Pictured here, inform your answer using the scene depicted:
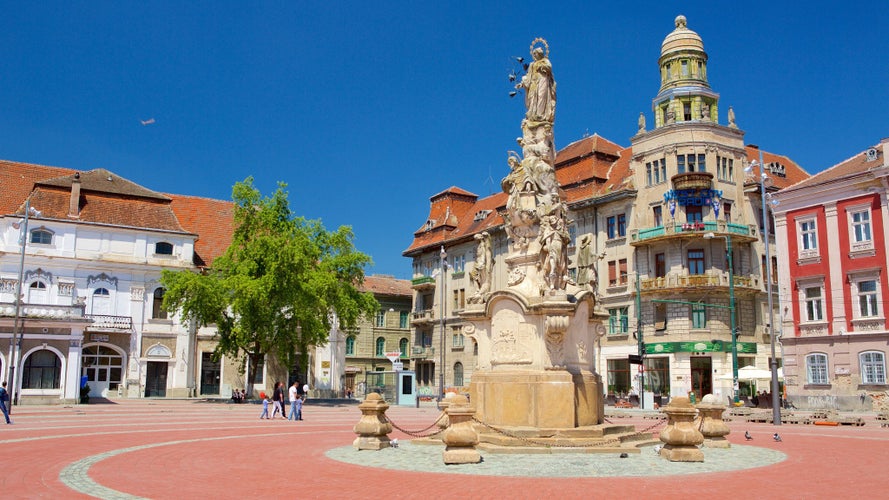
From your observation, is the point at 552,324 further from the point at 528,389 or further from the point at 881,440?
the point at 881,440

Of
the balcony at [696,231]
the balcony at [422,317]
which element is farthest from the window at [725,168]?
the balcony at [422,317]

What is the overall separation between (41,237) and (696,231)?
37.4 meters

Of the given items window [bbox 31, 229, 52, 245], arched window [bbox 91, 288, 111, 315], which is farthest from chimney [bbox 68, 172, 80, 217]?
arched window [bbox 91, 288, 111, 315]

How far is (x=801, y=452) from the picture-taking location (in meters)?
16.2

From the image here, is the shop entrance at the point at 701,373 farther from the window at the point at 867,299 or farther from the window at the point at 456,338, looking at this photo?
the window at the point at 456,338

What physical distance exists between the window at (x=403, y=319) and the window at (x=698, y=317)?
3095cm

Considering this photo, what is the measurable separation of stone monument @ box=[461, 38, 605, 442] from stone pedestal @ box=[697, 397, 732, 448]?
221 centimetres

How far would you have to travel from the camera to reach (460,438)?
1309 centimetres

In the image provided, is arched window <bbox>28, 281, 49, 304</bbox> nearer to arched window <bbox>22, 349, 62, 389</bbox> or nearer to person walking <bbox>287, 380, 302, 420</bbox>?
arched window <bbox>22, 349, 62, 389</bbox>

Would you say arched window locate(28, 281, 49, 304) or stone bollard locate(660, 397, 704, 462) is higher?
arched window locate(28, 281, 49, 304)

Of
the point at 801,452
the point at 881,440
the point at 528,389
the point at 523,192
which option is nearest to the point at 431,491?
the point at 528,389

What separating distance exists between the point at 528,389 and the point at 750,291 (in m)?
34.2

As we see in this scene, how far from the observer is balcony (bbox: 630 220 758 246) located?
44.8 metres

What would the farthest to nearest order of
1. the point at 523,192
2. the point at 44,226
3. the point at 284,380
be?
the point at 284,380 → the point at 44,226 → the point at 523,192
